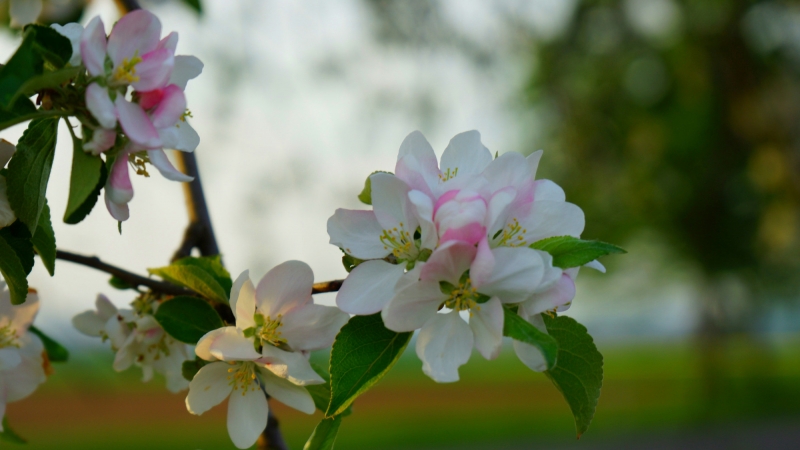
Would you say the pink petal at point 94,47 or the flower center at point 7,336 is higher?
the pink petal at point 94,47

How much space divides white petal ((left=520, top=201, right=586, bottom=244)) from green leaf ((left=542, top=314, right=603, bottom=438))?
0.27 ft

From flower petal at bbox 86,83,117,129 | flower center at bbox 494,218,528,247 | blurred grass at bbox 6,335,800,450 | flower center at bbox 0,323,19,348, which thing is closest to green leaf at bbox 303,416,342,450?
flower center at bbox 494,218,528,247

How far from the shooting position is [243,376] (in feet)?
2.63

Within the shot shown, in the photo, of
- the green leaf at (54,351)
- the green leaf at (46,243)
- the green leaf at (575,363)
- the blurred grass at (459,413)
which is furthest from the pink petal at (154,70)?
the blurred grass at (459,413)

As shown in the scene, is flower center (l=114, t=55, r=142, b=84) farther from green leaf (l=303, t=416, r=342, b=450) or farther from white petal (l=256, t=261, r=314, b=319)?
green leaf (l=303, t=416, r=342, b=450)

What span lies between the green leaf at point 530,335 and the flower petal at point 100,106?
36 centimetres

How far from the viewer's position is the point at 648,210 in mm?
12898

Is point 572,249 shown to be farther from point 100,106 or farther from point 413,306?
point 100,106

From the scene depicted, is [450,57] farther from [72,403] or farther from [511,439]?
[72,403]

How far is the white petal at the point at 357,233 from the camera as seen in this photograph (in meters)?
0.70

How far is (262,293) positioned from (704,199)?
1369 cm

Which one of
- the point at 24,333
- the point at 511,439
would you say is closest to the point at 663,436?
the point at 511,439

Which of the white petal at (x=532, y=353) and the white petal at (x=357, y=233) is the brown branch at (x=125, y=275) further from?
the white petal at (x=532, y=353)

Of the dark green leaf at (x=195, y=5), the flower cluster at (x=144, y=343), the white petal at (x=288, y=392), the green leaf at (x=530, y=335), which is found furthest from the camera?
the dark green leaf at (x=195, y=5)
